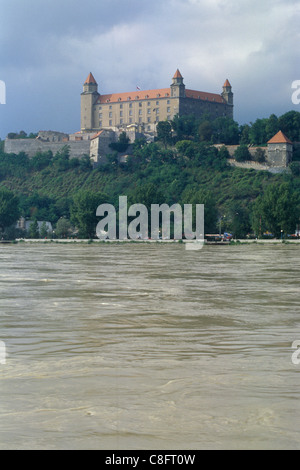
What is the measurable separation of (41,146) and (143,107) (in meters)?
21.1

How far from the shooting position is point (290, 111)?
97.3m

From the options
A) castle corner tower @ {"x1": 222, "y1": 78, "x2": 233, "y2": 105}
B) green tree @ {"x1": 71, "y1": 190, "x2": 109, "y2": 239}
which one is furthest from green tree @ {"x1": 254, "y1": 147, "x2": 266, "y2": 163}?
castle corner tower @ {"x1": 222, "y1": 78, "x2": 233, "y2": 105}

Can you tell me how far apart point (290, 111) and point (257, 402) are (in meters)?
96.1

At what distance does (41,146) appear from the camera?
10488 cm

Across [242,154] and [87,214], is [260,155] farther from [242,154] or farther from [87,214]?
[87,214]

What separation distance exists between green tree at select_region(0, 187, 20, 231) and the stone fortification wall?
88.5 ft

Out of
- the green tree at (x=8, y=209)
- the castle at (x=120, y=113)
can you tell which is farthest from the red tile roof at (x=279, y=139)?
the green tree at (x=8, y=209)

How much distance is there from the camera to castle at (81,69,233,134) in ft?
369

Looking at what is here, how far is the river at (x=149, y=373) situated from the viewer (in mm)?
4902

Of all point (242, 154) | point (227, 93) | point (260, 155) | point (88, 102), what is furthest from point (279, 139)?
point (88, 102)

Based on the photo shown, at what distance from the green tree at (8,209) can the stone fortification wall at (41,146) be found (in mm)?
26965

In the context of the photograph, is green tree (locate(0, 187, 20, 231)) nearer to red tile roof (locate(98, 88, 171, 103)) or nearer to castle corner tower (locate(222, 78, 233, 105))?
red tile roof (locate(98, 88, 171, 103))

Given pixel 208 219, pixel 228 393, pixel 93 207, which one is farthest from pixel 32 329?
pixel 93 207

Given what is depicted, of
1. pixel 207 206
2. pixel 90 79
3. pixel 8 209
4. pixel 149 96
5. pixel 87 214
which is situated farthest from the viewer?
pixel 90 79
